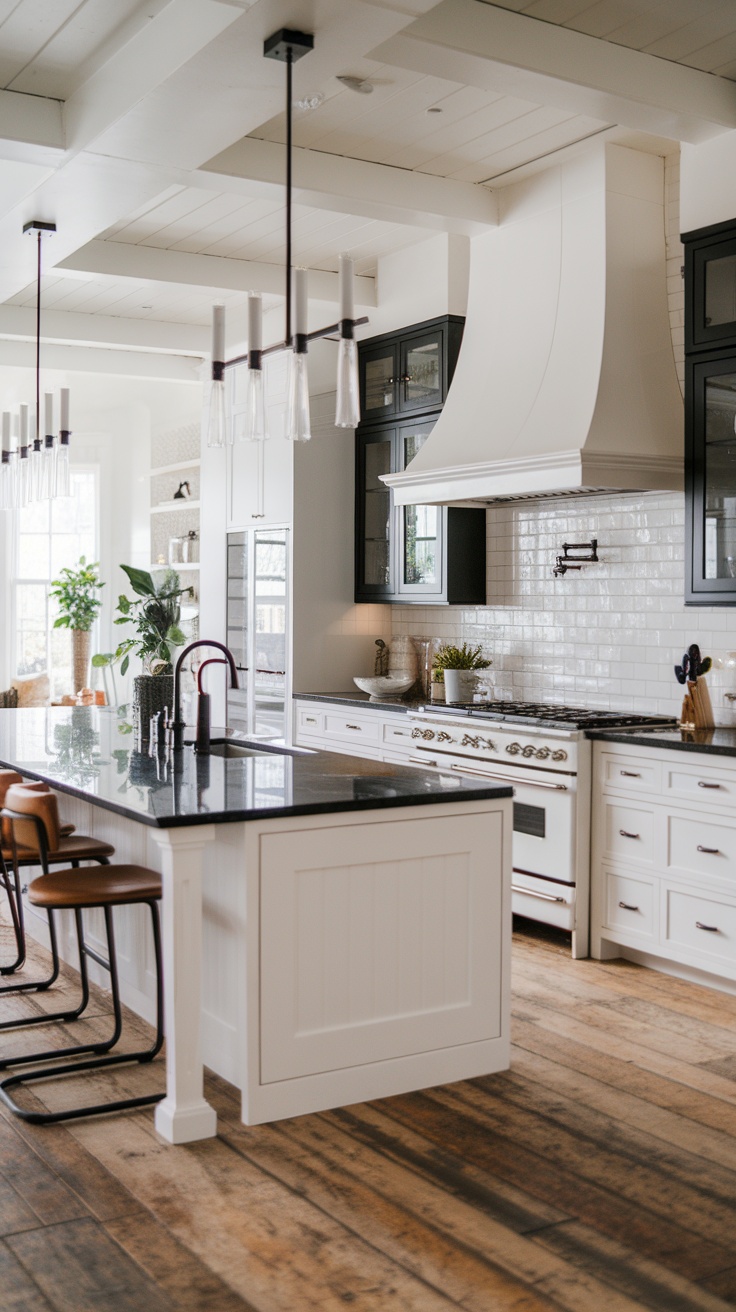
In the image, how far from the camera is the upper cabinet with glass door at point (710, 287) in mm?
4656

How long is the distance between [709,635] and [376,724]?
190 cm

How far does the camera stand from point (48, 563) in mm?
10664

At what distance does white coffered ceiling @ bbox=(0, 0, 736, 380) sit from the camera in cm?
370

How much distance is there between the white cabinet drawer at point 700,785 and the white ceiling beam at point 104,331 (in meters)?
4.79

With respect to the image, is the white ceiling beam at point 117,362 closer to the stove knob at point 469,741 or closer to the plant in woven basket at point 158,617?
the plant in woven basket at point 158,617

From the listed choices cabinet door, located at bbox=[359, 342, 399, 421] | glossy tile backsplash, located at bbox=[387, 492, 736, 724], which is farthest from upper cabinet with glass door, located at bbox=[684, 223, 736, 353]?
cabinet door, located at bbox=[359, 342, 399, 421]

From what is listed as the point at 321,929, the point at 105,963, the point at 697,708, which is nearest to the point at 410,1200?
the point at 321,929

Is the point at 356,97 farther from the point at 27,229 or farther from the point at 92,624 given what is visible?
the point at 92,624

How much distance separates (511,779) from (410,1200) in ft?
8.52

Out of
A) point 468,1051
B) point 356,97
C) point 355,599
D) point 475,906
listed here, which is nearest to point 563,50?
point 356,97

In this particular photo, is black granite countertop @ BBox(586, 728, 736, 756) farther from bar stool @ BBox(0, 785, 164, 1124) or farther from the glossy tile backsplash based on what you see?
bar stool @ BBox(0, 785, 164, 1124)

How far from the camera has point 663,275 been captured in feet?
17.4

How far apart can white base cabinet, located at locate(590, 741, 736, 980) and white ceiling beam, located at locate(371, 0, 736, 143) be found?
231cm

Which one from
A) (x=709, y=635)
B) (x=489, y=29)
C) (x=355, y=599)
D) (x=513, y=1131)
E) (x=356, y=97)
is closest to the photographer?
(x=513, y=1131)
